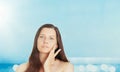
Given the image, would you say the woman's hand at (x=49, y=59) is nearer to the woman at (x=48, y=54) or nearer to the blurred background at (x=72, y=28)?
the woman at (x=48, y=54)

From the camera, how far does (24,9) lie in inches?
110

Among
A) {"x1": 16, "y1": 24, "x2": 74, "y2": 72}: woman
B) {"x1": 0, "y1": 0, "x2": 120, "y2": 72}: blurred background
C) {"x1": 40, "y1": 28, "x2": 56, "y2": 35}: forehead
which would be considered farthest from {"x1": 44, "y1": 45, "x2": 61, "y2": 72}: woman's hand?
{"x1": 0, "y1": 0, "x2": 120, "y2": 72}: blurred background

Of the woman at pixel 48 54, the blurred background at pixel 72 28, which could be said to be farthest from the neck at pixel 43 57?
the blurred background at pixel 72 28

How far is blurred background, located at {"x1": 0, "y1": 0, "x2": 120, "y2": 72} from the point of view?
8.91 ft

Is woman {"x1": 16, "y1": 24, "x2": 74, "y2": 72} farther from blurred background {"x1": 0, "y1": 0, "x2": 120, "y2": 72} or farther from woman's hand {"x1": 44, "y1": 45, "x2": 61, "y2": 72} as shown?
blurred background {"x1": 0, "y1": 0, "x2": 120, "y2": 72}

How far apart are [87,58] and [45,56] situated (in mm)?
481

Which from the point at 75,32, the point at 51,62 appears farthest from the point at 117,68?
the point at 51,62

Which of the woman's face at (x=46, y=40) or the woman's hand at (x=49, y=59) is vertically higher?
the woman's face at (x=46, y=40)

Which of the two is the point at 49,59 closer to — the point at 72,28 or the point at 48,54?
the point at 48,54

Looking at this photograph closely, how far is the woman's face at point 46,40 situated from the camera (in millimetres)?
2338

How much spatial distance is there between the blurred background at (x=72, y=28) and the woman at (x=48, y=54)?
0.36 metres

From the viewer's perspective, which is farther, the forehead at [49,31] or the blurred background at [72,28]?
the blurred background at [72,28]

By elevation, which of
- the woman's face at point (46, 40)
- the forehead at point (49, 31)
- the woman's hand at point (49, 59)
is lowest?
the woman's hand at point (49, 59)

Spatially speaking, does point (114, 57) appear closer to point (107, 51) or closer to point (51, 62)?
point (107, 51)
